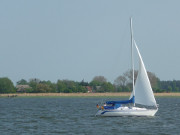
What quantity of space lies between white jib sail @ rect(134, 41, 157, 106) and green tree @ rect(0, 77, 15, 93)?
13883 centimetres

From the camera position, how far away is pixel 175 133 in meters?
41.8

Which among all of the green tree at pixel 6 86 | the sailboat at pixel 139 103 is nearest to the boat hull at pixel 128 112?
the sailboat at pixel 139 103

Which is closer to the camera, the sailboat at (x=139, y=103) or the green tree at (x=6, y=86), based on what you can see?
the sailboat at (x=139, y=103)

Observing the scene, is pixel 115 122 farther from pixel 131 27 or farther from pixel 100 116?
pixel 131 27

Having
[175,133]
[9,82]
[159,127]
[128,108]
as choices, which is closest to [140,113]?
[128,108]

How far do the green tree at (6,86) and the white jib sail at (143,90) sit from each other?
138826mm

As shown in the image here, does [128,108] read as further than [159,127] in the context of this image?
Yes

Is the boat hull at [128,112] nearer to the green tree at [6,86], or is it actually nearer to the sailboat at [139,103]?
the sailboat at [139,103]

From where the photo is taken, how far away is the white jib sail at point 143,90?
55.3 metres

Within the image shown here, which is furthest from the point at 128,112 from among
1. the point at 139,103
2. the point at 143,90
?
the point at 143,90

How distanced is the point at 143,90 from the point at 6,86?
140443 mm

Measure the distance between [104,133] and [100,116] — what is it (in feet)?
51.8

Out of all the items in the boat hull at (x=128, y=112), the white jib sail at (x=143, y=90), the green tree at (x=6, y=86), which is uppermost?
the green tree at (x=6, y=86)

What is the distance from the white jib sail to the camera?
2179 inches
